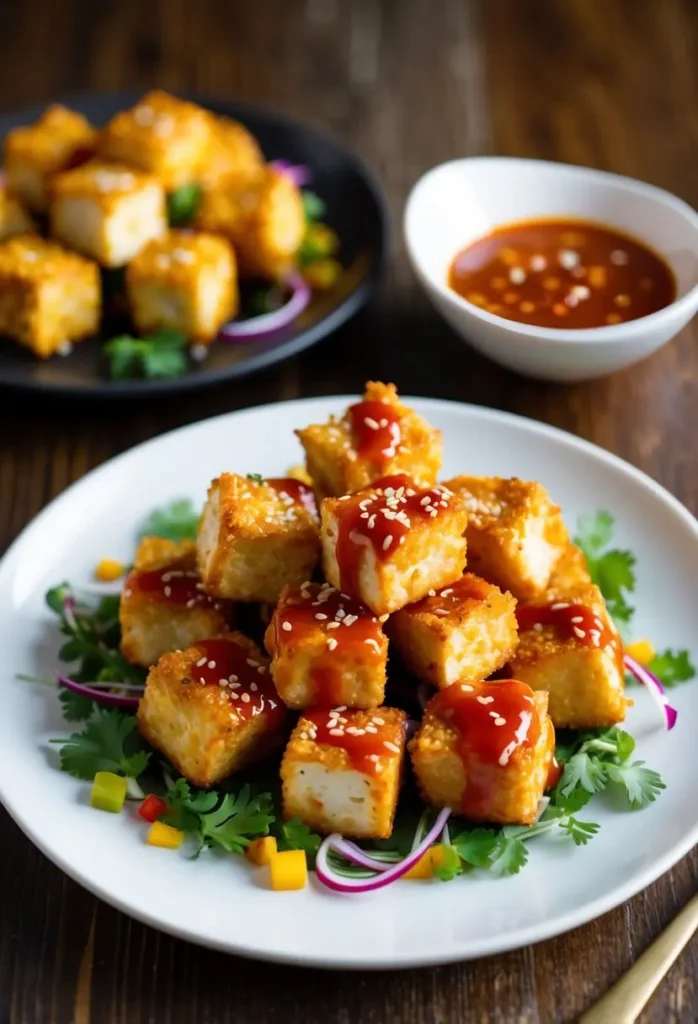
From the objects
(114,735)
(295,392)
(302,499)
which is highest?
(302,499)

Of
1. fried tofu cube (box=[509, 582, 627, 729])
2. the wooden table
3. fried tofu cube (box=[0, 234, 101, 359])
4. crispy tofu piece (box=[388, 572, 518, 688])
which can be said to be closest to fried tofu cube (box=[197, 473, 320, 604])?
crispy tofu piece (box=[388, 572, 518, 688])

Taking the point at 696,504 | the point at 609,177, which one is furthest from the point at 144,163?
the point at 696,504

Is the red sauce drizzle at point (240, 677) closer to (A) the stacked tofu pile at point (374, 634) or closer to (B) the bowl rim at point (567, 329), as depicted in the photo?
(A) the stacked tofu pile at point (374, 634)

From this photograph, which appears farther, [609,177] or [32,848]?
[609,177]

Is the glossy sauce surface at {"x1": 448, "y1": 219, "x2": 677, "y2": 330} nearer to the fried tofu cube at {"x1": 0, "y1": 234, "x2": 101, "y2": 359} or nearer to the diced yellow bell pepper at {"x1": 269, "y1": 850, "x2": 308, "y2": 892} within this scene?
the fried tofu cube at {"x1": 0, "y1": 234, "x2": 101, "y2": 359}

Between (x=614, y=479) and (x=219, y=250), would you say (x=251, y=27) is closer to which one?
(x=219, y=250)

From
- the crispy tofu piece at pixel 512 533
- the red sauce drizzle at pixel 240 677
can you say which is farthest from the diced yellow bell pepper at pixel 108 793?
the crispy tofu piece at pixel 512 533
